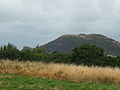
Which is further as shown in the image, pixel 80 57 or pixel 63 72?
pixel 80 57

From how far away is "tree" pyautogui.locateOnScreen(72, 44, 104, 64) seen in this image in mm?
28281

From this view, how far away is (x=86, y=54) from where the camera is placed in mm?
28344

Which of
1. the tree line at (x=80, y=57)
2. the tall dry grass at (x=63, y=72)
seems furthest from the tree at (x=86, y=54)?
the tall dry grass at (x=63, y=72)

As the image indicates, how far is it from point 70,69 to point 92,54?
12.5 m

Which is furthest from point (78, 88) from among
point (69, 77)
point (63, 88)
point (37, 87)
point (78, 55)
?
point (78, 55)

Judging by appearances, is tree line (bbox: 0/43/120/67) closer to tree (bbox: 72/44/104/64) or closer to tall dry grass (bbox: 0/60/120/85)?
tree (bbox: 72/44/104/64)

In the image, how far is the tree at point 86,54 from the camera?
92.8 feet

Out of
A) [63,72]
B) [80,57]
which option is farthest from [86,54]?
[63,72]

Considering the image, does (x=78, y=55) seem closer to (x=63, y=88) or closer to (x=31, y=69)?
(x=31, y=69)

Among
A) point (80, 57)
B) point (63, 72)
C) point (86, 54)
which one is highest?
point (86, 54)

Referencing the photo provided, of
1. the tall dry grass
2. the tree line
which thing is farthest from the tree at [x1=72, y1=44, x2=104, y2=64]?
the tall dry grass

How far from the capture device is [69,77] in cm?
1512

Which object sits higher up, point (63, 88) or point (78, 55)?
point (78, 55)

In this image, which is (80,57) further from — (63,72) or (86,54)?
(63,72)
